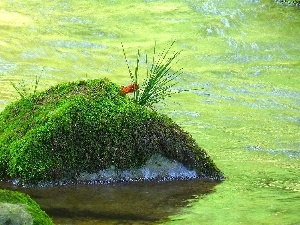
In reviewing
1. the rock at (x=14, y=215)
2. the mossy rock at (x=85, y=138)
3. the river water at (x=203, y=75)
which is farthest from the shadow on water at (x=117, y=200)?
the rock at (x=14, y=215)

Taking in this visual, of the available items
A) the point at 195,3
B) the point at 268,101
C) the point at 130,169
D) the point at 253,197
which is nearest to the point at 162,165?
the point at 130,169

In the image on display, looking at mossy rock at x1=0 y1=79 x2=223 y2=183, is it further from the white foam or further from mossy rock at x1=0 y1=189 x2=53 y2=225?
mossy rock at x1=0 y1=189 x2=53 y2=225

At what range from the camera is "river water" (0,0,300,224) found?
6125 mm

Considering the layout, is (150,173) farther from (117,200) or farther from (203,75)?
(203,75)

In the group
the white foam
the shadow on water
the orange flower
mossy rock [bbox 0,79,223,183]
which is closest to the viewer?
the shadow on water

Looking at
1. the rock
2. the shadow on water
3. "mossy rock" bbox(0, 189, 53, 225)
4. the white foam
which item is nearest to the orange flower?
the white foam

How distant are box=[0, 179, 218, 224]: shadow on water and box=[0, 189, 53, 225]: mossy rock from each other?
1682mm

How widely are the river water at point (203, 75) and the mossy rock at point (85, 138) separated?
0.92 feet

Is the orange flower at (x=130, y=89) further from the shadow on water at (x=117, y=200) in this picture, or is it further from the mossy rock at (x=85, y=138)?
the shadow on water at (x=117, y=200)

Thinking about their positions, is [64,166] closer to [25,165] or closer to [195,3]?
[25,165]

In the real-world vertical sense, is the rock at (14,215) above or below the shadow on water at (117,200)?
above

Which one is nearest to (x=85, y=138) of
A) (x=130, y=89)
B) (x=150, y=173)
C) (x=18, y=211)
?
(x=150, y=173)

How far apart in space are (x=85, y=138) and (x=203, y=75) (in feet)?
26.2

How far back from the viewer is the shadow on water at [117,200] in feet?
18.4
